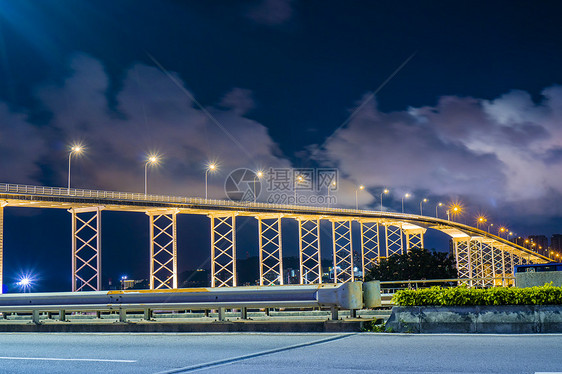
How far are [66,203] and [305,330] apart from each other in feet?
120

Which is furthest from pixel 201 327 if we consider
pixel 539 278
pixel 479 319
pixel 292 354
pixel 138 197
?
Result: pixel 138 197

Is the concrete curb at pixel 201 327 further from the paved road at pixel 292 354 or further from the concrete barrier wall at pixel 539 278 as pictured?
the concrete barrier wall at pixel 539 278

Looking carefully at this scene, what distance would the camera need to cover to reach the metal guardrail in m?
11.0

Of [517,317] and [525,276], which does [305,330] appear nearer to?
[517,317]

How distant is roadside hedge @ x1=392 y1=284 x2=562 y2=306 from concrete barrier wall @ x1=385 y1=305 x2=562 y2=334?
4.1 inches

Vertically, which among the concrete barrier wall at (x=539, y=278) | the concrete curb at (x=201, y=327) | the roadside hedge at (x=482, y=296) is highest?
the concrete barrier wall at (x=539, y=278)

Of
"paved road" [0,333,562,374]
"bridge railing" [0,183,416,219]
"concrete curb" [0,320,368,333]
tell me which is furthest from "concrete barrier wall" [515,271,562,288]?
"bridge railing" [0,183,416,219]

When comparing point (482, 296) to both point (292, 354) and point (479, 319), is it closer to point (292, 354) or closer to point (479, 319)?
point (479, 319)

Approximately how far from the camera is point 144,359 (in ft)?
28.0

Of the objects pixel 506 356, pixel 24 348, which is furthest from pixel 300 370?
pixel 24 348

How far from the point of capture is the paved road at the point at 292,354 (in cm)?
730

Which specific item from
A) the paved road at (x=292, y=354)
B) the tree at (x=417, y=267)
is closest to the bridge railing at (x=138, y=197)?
the tree at (x=417, y=267)

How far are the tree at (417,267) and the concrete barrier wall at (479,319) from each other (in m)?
49.3

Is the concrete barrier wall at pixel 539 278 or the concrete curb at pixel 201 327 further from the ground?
the concrete barrier wall at pixel 539 278
